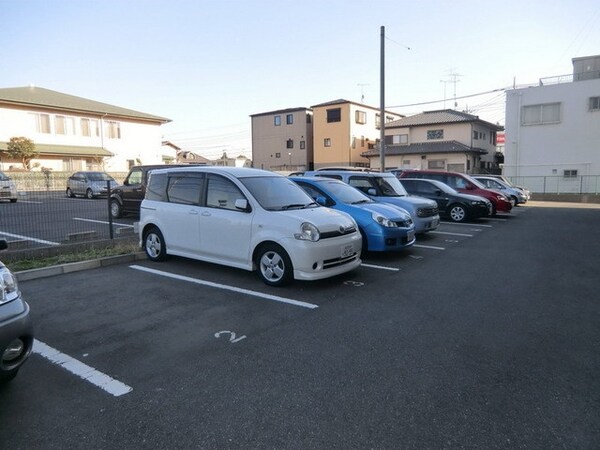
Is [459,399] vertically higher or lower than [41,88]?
lower

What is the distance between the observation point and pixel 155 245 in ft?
24.4

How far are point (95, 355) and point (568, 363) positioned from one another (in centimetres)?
420

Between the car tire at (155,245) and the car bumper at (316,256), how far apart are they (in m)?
2.72

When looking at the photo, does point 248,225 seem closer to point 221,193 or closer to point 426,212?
point 221,193

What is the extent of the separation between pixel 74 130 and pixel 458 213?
3238 cm

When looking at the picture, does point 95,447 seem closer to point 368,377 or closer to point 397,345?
point 368,377

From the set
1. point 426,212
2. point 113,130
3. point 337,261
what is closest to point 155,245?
point 337,261

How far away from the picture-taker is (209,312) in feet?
16.2

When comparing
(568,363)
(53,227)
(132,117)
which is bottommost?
(568,363)

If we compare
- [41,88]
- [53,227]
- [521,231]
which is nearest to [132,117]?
[41,88]

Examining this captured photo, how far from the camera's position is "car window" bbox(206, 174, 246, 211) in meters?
6.35

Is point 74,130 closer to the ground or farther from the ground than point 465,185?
farther from the ground

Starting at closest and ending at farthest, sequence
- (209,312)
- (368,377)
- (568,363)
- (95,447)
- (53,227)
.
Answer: (95,447), (368,377), (568,363), (209,312), (53,227)

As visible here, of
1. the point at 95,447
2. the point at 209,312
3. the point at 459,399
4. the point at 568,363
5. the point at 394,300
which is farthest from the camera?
the point at 394,300
